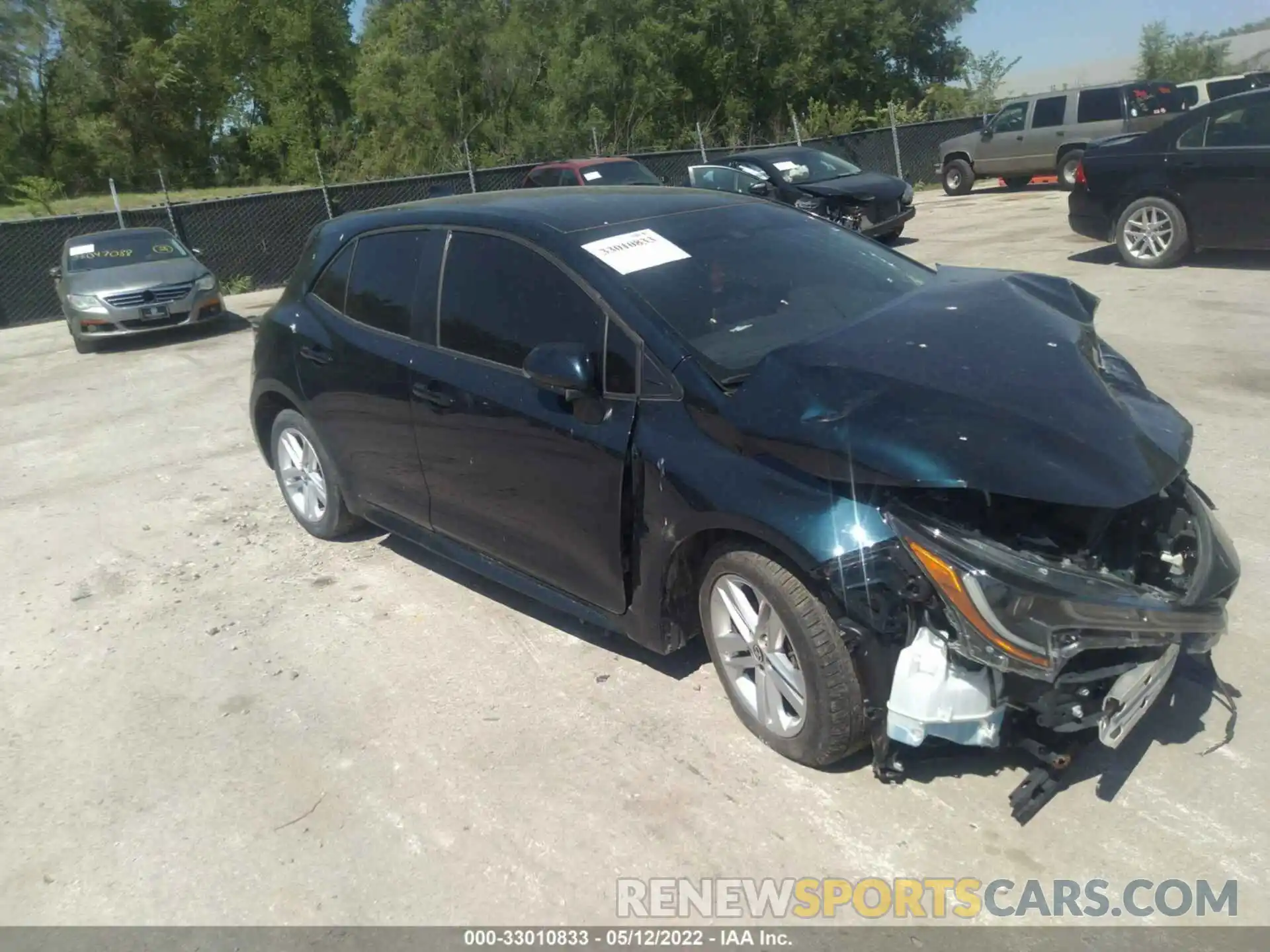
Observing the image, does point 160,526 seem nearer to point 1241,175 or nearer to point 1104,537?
point 1104,537

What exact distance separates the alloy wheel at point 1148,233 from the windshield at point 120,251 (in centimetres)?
1177

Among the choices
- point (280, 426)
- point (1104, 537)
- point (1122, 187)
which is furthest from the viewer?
point (1122, 187)

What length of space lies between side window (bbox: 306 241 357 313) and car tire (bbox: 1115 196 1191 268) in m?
8.51

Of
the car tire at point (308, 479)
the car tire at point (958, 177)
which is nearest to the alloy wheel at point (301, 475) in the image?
the car tire at point (308, 479)

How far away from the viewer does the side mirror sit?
3475 mm

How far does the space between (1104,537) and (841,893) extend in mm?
1289

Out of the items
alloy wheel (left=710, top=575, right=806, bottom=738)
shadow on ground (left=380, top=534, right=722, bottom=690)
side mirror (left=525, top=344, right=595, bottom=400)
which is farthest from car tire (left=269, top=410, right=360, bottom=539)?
alloy wheel (left=710, top=575, right=806, bottom=738)

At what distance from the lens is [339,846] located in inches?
129

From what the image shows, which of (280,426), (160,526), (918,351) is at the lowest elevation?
(160,526)

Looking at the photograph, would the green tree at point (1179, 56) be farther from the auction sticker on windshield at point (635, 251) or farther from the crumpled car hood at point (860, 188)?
the auction sticker on windshield at point (635, 251)

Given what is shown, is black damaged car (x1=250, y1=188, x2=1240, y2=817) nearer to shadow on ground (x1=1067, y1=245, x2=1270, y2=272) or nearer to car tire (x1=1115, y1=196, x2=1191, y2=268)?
car tire (x1=1115, y1=196, x2=1191, y2=268)

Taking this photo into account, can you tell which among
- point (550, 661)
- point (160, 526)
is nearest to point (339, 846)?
point (550, 661)

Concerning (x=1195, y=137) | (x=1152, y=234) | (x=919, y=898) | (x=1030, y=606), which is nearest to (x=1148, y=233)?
(x=1152, y=234)

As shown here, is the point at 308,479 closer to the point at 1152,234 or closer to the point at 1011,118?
the point at 1152,234
